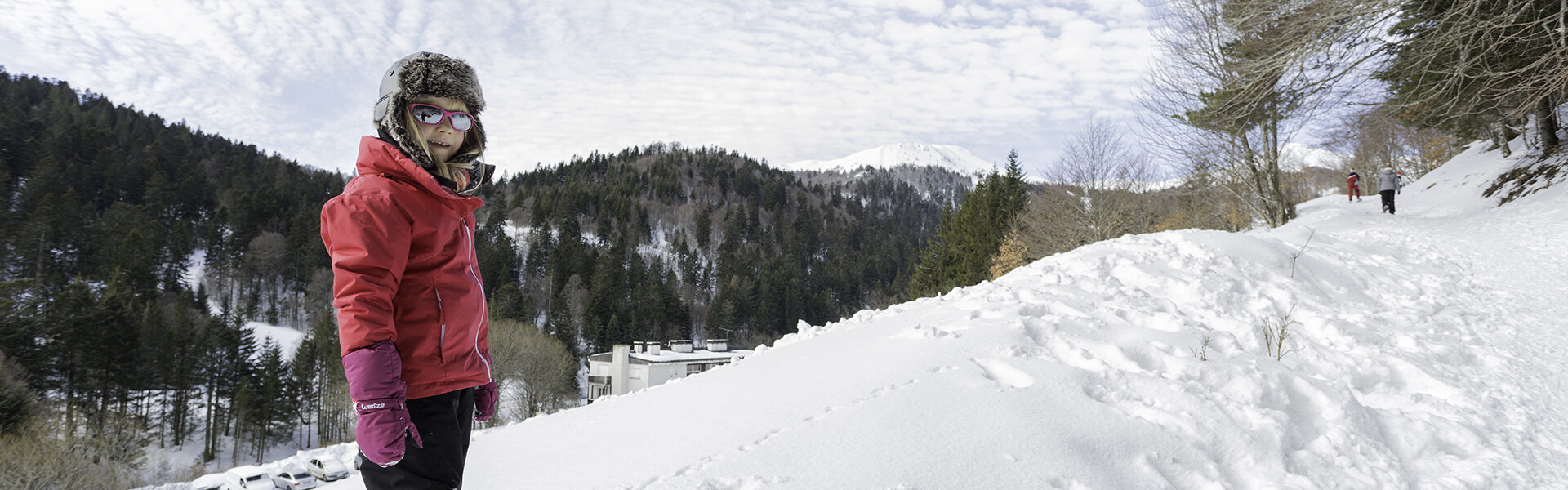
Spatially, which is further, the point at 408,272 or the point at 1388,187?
the point at 1388,187

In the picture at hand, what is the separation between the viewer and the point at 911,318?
18.5ft

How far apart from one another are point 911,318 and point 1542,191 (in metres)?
12.8

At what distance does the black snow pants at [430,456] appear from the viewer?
1740 mm

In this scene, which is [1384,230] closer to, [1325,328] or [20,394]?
[1325,328]

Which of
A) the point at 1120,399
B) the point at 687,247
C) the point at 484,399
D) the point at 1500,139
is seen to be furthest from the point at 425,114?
the point at 687,247

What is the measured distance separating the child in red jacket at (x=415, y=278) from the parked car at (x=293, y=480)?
1937 centimetres

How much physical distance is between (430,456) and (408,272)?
51cm

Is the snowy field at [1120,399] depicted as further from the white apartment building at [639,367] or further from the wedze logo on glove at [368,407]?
the white apartment building at [639,367]

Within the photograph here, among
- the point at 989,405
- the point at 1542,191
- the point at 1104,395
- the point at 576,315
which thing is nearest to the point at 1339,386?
the point at 1104,395

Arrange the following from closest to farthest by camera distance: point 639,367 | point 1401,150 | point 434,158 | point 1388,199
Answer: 1. point 434,158
2. point 1388,199
3. point 1401,150
4. point 639,367

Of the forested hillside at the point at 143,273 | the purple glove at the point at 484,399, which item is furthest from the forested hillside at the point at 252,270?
the purple glove at the point at 484,399

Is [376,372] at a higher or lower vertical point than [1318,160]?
lower

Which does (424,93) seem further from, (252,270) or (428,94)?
(252,270)

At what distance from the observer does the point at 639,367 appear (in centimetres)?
4081
